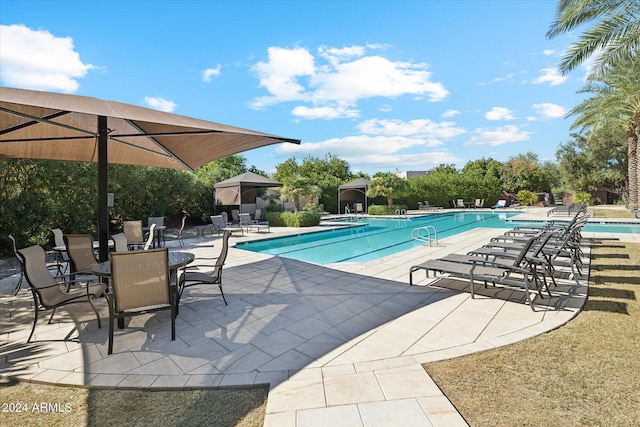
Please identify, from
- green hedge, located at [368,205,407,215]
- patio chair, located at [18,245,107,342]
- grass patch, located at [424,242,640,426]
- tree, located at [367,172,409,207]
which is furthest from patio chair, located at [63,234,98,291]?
green hedge, located at [368,205,407,215]

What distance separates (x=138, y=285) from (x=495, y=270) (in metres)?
4.35

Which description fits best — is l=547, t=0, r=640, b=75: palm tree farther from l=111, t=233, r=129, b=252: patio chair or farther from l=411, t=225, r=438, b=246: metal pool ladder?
l=111, t=233, r=129, b=252: patio chair

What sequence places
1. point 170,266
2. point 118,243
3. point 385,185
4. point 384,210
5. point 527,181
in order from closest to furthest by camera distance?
point 170,266 → point 118,243 → point 385,185 → point 384,210 → point 527,181

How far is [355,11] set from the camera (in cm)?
1127

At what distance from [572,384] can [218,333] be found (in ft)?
9.80

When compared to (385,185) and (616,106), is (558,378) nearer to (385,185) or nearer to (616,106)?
(616,106)

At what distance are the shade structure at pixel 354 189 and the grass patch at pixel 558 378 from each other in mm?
19628

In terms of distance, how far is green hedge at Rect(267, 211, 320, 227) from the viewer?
14.9 m

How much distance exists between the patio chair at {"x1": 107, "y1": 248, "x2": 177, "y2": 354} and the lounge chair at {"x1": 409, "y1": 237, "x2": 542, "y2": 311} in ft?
11.4

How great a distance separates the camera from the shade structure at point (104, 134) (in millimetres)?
2605

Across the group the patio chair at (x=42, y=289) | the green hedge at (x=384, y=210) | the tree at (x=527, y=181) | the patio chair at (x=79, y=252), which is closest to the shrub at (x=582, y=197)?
the tree at (x=527, y=181)

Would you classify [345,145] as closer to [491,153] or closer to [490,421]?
[491,153]

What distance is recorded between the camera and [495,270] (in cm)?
428

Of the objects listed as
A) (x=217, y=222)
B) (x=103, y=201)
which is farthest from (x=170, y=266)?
(x=217, y=222)
